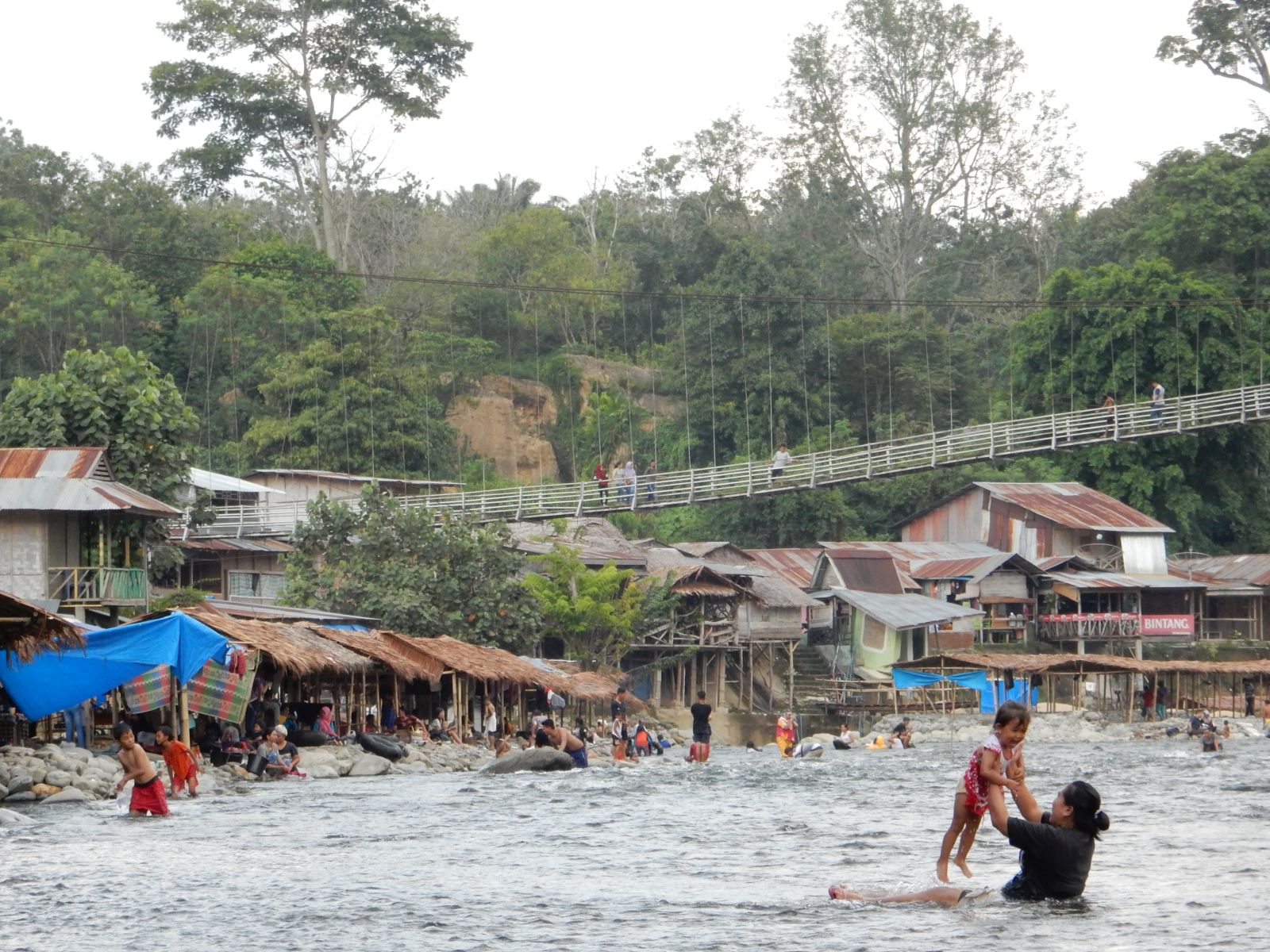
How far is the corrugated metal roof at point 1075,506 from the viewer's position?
47.6 metres

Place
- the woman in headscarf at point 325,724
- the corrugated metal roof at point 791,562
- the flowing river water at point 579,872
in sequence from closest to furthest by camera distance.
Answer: the flowing river water at point 579,872
the woman in headscarf at point 325,724
the corrugated metal roof at point 791,562

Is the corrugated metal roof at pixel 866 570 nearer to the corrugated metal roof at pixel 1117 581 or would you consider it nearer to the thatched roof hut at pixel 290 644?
the corrugated metal roof at pixel 1117 581

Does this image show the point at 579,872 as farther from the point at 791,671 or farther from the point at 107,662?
the point at 791,671

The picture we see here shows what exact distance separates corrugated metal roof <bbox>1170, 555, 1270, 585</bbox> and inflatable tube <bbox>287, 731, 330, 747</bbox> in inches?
1249

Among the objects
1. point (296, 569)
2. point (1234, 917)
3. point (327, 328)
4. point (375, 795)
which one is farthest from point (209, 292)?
point (1234, 917)

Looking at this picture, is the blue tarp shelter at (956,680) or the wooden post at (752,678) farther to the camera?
the wooden post at (752,678)

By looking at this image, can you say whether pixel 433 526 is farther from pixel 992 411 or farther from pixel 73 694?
pixel 992 411

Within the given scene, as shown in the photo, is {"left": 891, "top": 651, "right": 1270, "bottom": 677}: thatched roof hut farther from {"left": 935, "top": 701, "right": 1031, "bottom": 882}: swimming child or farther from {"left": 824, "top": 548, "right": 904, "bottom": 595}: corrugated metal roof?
{"left": 935, "top": 701, "right": 1031, "bottom": 882}: swimming child

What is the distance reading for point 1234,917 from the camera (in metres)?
11.2

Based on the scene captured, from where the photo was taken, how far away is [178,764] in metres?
18.3

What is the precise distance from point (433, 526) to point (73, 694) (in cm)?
1494

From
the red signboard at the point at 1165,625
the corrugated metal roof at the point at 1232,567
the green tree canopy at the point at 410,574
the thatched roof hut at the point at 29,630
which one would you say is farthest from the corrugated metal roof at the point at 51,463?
the corrugated metal roof at the point at 1232,567

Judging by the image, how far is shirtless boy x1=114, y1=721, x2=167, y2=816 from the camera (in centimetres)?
1586

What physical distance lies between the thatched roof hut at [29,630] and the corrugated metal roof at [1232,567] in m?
38.2
